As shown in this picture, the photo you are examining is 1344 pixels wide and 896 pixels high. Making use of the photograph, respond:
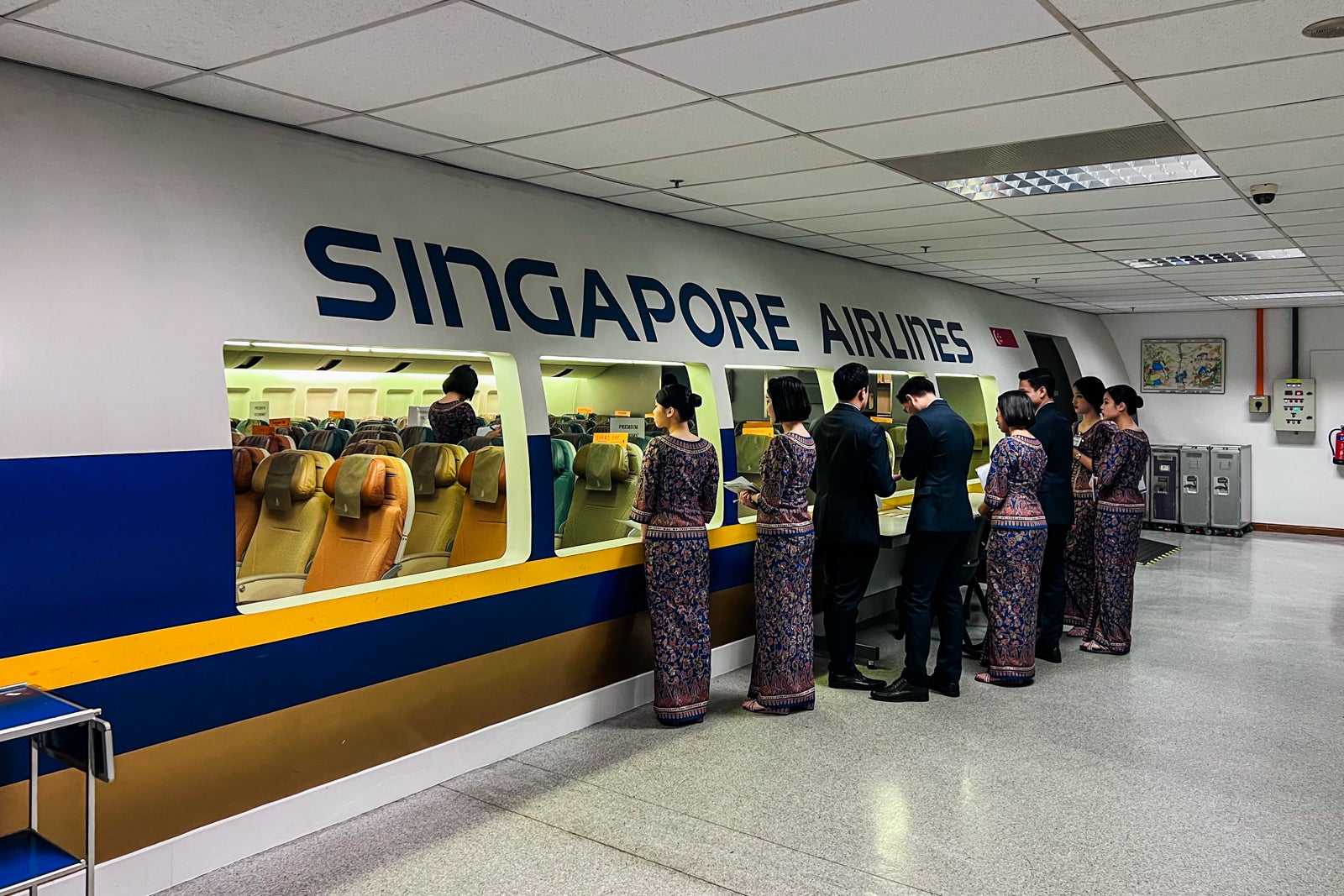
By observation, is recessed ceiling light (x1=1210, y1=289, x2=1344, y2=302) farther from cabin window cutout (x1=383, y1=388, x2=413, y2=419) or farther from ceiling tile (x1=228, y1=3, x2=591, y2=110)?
ceiling tile (x1=228, y1=3, x2=591, y2=110)

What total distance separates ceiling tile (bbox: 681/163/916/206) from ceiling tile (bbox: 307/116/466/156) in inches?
50.3

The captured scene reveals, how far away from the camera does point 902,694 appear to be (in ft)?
16.8

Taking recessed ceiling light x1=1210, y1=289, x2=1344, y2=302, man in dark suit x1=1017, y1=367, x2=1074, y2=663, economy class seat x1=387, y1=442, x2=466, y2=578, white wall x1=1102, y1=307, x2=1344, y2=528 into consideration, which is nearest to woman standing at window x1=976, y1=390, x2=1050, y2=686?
man in dark suit x1=1017, y1=367, x2=1074, y2=663

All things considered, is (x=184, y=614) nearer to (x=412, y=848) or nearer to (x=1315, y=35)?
(x=412, y=848)

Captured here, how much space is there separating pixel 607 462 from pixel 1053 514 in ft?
8.50

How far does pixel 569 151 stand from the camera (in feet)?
13.0

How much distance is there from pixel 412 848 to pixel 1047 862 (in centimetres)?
214

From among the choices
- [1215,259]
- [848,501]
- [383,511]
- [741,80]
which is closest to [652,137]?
[741,80]

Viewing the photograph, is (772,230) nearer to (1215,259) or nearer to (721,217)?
(721,217)

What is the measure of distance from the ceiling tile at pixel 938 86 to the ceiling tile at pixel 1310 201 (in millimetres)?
2392

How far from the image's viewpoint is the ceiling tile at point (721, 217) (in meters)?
5.28

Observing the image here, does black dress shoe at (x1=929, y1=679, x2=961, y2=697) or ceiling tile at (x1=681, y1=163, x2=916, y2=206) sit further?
black dress shoe at (x1=929, y1=679, x2=961, y2=697)

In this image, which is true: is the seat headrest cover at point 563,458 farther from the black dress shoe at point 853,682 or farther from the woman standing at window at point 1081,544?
the woman standing at window at point 1081,544

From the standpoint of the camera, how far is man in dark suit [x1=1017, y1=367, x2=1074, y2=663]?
5816 mm
